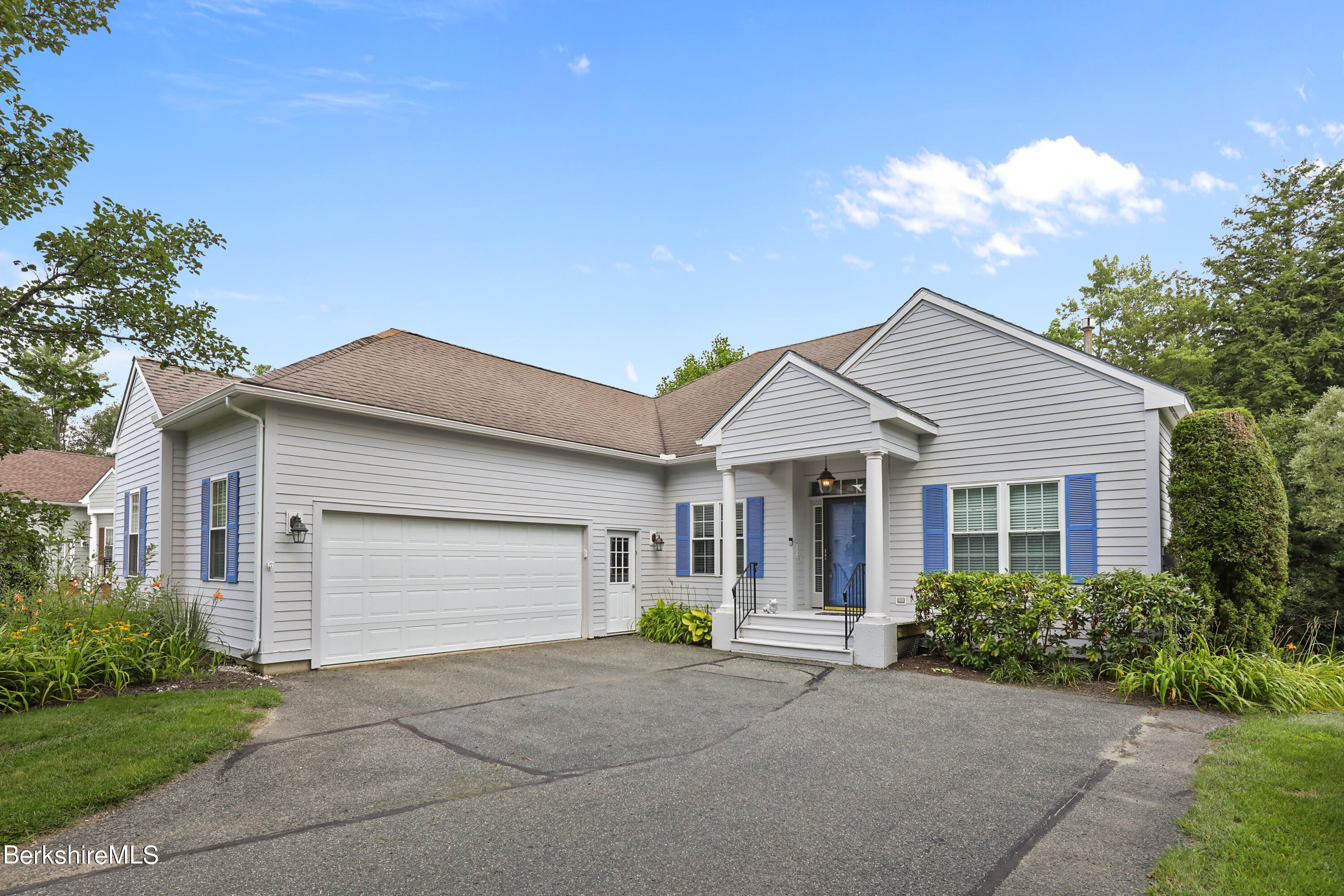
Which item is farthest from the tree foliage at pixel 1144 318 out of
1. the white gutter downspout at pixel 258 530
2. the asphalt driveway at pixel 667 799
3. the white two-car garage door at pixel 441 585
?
the white gutter downspout at pixel 258 530

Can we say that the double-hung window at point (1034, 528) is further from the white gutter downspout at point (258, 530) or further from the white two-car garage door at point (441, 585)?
the white gutter downspout at point (258, 530)

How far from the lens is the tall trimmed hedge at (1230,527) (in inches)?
318

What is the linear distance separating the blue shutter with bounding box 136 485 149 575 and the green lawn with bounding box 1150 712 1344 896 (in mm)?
14420

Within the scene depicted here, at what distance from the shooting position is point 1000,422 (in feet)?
34.4

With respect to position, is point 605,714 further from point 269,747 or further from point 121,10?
point 121,10

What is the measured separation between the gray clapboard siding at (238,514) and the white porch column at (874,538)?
27.6 feet

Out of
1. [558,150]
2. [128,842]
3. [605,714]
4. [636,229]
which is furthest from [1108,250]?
[128,842]

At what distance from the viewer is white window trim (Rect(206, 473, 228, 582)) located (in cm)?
970

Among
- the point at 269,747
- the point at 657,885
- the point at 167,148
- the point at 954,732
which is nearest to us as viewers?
the point at 657,885

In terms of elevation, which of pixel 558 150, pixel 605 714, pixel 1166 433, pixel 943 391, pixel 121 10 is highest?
pixel 558 150

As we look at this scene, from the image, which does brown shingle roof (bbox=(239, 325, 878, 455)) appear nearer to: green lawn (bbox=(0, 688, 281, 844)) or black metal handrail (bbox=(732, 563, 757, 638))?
black metal handrail (bbox=(732, 563, 757, 638))

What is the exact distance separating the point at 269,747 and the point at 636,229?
14233 mm

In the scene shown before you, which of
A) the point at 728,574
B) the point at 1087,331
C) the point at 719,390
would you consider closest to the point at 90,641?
the point at 728,574

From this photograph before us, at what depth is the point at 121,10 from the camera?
6.38 meters
